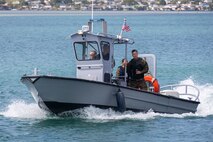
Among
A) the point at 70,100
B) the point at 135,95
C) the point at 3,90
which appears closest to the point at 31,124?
the point at 70,100

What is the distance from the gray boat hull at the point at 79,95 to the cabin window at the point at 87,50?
1.12 meters

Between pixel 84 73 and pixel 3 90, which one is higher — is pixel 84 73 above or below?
above

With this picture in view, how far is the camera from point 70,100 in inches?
1098

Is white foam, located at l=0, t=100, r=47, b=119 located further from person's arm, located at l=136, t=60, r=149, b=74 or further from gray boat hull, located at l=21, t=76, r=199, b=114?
person's arm, located at l=136, t=60, r=149, b=74

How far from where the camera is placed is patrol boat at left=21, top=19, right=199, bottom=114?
2756cm

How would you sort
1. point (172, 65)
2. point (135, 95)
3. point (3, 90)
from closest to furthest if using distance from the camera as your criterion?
point (135, 95) → point (3, 90) → point (172, 65)

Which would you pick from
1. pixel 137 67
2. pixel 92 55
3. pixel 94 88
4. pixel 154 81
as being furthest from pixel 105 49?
pixel 154 81

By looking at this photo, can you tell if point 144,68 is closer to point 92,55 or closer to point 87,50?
point 92,55

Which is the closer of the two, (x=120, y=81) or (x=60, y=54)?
(x=120, y=81)

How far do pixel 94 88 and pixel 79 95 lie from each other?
1.63 ft

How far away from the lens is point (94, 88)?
2770cm

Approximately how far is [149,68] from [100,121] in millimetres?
3014

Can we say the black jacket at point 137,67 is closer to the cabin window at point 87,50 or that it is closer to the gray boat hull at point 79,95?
the gray boat hull at point 79,95

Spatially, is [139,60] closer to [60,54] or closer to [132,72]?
[132,72]
